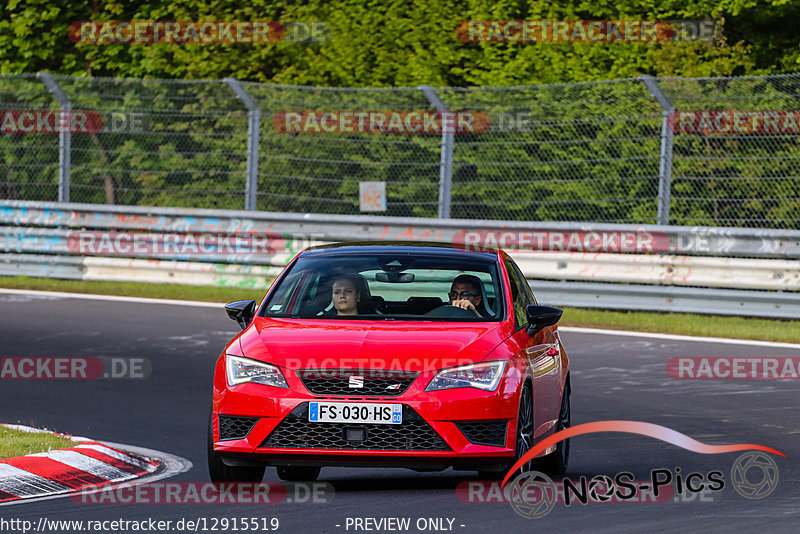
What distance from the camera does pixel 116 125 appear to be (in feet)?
76.5

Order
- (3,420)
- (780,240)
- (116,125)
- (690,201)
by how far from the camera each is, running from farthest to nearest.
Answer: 1. (116,125)
2. (690,201)
3. (780,240)
4. (3,420)

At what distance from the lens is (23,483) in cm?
902

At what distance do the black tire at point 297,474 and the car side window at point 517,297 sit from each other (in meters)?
1.47

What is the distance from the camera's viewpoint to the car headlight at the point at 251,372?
28.3 ft

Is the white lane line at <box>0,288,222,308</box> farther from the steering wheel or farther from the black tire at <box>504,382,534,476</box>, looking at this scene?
the black tire at <box>504,382,534,476</box>

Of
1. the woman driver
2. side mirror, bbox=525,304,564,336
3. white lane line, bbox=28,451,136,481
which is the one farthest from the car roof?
white lane line, bbox=28,451,136,481

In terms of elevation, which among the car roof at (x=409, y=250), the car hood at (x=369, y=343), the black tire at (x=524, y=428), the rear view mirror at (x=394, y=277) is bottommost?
the black tire at (x=524, y=428)

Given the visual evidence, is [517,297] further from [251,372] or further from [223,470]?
[223,470]

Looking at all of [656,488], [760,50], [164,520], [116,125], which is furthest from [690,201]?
[164,520]

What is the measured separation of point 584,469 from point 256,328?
2.27 m

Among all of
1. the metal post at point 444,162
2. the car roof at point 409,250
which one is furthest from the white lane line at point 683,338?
the car roof at point 409,250

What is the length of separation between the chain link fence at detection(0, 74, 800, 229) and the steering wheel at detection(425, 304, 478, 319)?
9369 millimetres

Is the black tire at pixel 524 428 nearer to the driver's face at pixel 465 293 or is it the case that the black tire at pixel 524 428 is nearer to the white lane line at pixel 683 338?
the driver's face at pixel 465 293

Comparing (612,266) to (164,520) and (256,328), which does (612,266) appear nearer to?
(256,328)
